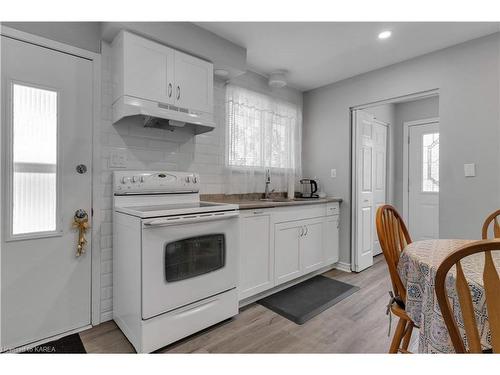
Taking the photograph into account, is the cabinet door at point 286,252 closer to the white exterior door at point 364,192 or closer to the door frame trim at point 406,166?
the white exterior door at point 364,192

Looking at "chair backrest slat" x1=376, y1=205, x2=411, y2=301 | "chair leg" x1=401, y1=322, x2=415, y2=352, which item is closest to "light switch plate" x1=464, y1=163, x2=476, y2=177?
"chair backrest slat" x1=376, y1=205, x2=411, y2=301

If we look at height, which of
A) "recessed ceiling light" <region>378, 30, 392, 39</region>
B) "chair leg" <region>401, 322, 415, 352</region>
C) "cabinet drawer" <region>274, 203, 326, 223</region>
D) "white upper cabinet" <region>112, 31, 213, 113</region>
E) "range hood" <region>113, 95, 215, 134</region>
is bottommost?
"chair leg" <region>401, 322, 415, 352</region>

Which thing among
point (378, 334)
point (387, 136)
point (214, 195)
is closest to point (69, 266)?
point (214, 195)

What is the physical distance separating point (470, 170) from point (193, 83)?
255 cm

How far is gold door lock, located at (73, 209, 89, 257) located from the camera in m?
1.89

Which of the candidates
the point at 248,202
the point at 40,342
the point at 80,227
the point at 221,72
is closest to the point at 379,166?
the point at 248,202

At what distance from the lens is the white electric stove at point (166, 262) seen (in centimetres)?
161

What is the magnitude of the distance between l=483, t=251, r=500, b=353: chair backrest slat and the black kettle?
269cm

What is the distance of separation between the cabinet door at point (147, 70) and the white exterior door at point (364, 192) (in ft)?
7.71

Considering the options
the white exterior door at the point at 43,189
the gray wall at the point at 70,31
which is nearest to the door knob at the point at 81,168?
the white exterior door at the point at 43,189

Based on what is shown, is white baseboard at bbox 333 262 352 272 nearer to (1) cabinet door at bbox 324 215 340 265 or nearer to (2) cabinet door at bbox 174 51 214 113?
(1) cabinet door at bbox 324 215 340 265

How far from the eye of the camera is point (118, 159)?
6.72 feet

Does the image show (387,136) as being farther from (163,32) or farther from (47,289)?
(47,289)

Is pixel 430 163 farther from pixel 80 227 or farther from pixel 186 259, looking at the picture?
pixel 80 227
